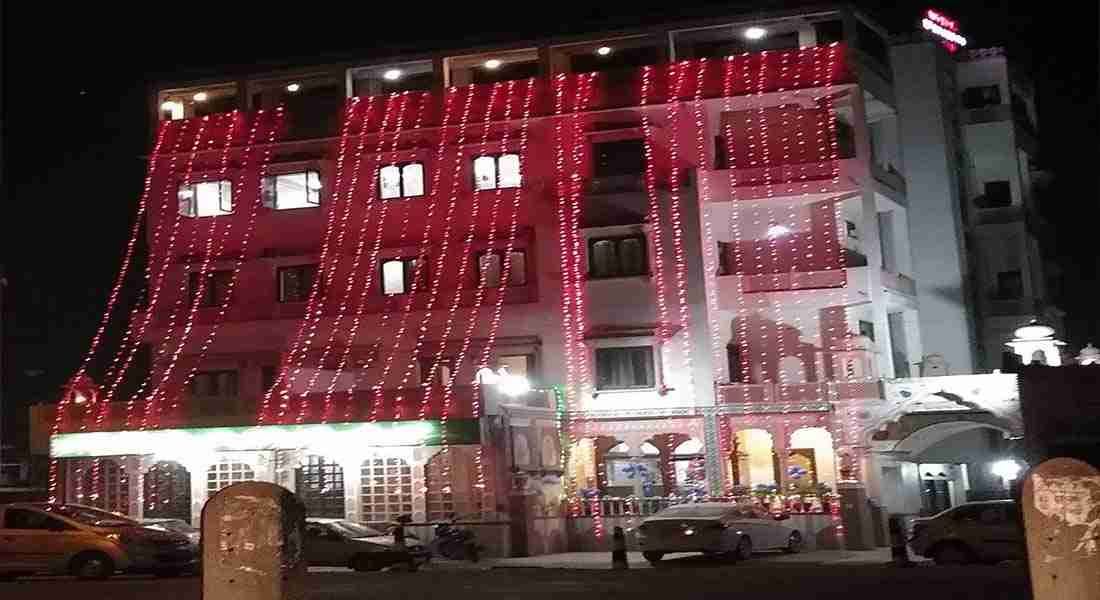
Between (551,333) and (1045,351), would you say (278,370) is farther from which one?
(1045,351)

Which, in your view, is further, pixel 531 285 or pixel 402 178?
pixel 402 178

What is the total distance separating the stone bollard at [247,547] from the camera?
756 cm

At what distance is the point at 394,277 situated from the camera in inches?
1415

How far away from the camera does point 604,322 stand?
3412 cm

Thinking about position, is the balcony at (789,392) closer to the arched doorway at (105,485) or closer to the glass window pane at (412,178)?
the glass window pane at (412,178)

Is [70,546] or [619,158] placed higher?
[619,158]

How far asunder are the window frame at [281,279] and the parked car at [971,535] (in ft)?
62.5

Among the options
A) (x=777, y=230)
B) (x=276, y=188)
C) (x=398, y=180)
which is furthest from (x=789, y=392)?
(x=276, y=188)

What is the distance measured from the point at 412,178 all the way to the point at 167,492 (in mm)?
11229

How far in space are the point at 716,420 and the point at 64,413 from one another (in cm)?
1770

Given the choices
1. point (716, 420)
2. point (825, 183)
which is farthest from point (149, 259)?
point (825, 183)

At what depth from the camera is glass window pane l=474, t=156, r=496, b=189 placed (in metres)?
35.7

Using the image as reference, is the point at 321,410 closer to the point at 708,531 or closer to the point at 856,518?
the point at 708,531

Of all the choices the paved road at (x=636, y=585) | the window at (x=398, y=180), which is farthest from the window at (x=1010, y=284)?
the paved road at (x=636, y=585)
